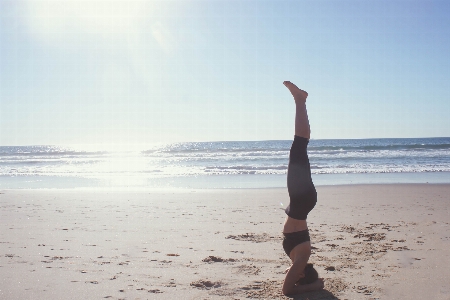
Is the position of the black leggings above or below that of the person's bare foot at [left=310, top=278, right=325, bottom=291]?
above

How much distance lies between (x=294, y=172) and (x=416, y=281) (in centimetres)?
180

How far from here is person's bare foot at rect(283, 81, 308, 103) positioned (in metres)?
3.81

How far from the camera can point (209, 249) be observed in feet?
18.2

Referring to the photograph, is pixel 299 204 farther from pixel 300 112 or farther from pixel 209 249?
pixel 209 249

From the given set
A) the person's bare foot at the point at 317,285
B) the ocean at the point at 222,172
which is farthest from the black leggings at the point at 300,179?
the ocean at the point at 222,172

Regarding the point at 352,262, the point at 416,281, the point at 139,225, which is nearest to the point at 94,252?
the point at 139,225

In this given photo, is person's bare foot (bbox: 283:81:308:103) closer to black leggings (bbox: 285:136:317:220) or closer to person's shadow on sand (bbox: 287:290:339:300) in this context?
black leggings (bbox: 285:136:317:220)

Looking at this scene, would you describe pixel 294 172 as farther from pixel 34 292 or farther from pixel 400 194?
pixel 400 194

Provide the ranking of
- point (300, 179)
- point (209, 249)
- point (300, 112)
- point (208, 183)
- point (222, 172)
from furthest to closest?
point (222, 172) < point (208, 183) < point (209, 249) < point (300, 112) < point (300, 179)

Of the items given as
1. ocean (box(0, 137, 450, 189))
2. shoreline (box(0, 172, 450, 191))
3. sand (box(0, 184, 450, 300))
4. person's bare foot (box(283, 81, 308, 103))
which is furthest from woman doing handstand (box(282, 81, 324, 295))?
ocean (box(0, 137, 450, 189))

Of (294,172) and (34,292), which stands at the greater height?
(294,172)

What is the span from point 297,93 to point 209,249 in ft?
8.96

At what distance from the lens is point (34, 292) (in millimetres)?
3826

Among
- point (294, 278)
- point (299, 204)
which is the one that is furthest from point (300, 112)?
point (294, 278)
